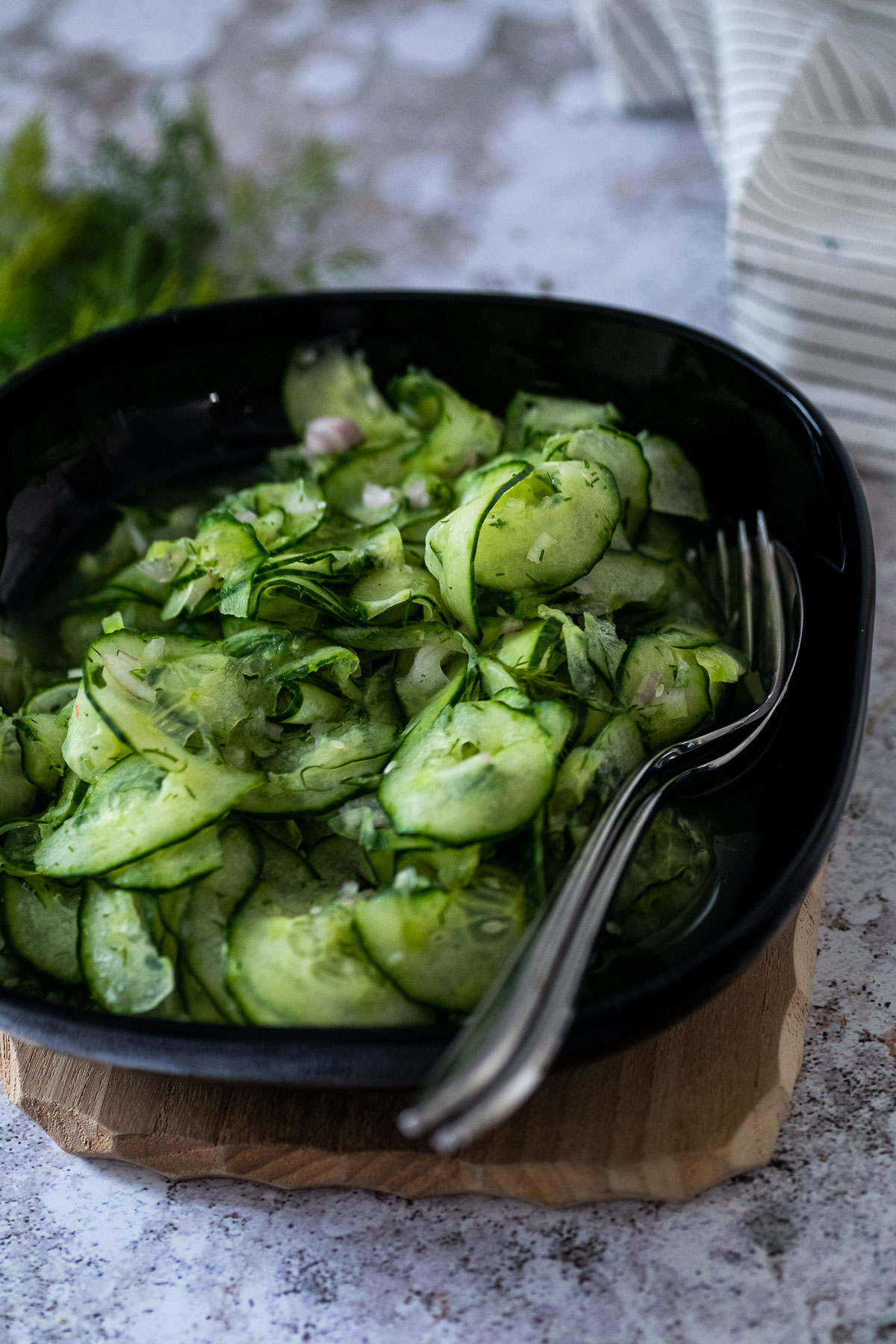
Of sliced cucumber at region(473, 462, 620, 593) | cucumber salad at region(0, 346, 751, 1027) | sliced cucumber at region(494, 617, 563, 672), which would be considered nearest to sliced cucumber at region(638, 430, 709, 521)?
cucumber salad at region(0, 346, 751, 1027)

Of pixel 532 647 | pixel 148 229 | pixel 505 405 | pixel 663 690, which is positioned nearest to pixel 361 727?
pixel 532 647

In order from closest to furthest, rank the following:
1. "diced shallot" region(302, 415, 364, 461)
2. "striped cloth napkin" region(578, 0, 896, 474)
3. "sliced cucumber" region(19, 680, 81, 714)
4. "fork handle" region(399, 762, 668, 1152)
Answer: "fork handle" region(399, 762, 668, 1152) < "sliced cucumber" region(19, 680, 81, 714) < "diced shallot" region(302, 415, 364, 461) < "striped cloth napkin" region(578, 0, 896, 474)

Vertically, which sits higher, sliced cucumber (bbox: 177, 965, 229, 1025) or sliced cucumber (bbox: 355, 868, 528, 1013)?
sliced cucumber (bbox: 355, 868, 528, 1013)

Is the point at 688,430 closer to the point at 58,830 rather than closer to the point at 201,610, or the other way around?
the point at 201,610

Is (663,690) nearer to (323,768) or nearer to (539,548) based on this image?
(539,548)

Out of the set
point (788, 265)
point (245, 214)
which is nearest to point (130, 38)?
point (245, 214)

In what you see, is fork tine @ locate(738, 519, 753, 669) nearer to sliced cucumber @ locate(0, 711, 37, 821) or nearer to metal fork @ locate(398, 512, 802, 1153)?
metal fork @ locate(398, 512, 802, 1153)
